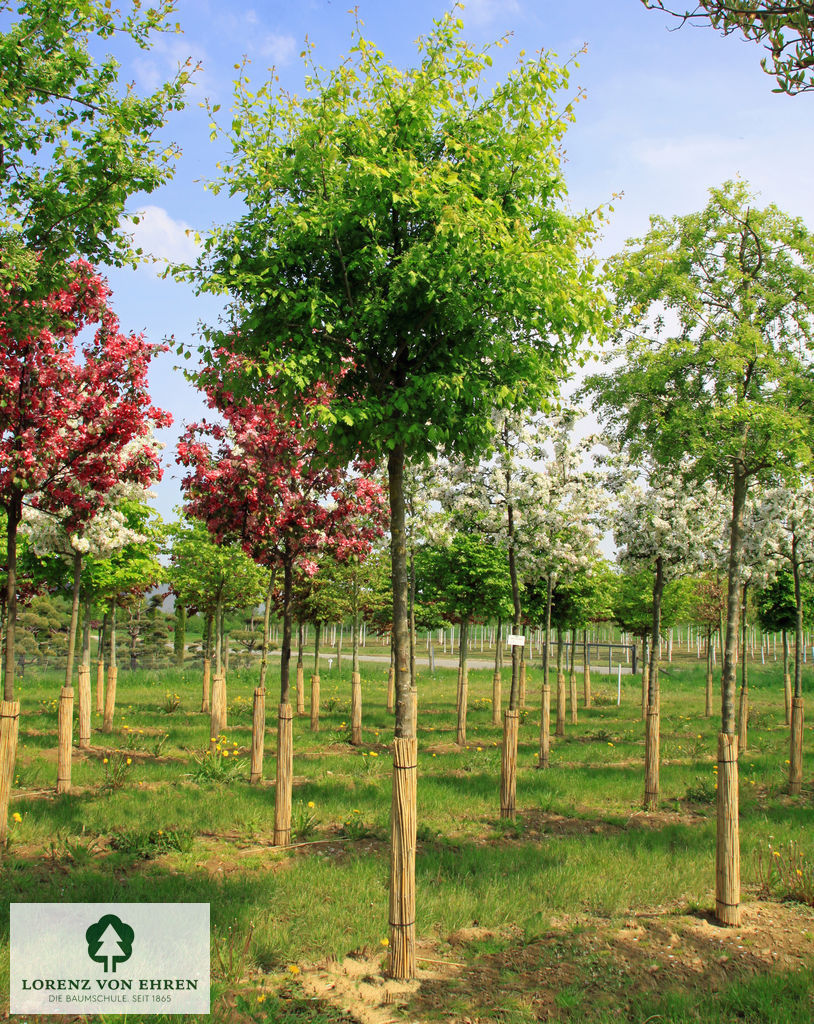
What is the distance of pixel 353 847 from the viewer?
26.8 feet

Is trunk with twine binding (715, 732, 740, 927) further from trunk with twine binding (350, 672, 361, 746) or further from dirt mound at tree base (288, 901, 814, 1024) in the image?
trunk with twine binding (350, 672, 361, 746)

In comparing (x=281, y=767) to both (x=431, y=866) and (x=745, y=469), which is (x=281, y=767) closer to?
(x=431, y=866)

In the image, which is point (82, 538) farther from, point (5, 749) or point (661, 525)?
point (661, 525)

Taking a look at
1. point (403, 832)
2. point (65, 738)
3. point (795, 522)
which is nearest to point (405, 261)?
point (403, 832)

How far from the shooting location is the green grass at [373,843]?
566 cm

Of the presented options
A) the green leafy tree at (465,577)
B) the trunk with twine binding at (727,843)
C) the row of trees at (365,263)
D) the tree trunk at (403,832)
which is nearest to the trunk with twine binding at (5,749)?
the row of trees at (365,263)

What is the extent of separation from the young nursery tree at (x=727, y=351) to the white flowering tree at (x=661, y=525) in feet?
14.6

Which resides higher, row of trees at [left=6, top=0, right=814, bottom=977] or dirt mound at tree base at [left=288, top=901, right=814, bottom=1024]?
row of trees at [left=6, top=0, right=814, bottom=977]

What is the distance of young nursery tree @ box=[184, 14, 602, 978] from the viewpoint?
545 centimetres

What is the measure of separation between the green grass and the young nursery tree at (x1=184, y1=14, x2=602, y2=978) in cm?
123

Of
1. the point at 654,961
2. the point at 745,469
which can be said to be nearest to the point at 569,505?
the point at 745,469

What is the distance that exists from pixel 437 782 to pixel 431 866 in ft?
14.0

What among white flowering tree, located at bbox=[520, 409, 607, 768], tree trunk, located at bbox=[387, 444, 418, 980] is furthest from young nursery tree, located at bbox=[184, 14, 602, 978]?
white flowering tree, located at bbox=[520, 409, 607, 768]

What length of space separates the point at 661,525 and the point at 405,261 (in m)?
10.3
